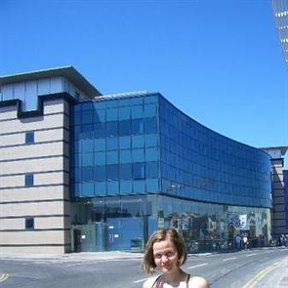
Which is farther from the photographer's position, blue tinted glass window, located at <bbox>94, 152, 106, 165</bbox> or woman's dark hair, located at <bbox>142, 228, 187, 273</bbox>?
blue tinted glass window, located at <bbox>94, 152, 106, 165</bbox>

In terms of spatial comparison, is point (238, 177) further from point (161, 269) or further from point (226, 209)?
point (161, 269)

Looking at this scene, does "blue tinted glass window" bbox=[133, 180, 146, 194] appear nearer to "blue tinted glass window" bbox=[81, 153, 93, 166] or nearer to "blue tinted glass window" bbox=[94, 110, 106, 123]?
"blue tinted glass window" bbox=[81, 153, 93, 166]

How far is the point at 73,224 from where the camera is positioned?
2285 inches

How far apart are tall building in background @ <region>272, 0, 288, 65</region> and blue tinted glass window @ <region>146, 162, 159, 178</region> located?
138 ft

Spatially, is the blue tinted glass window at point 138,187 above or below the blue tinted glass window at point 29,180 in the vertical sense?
below

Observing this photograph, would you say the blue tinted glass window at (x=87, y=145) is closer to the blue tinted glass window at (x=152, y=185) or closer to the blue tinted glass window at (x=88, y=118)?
the blue tinted glass window at (x=88, y=118)

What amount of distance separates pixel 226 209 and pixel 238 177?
7181 mm

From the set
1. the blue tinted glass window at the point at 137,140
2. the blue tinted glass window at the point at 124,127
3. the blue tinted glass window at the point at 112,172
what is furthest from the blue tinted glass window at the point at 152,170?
the blue tinted glass window at the point at 124,127

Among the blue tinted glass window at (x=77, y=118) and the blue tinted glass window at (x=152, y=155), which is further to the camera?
the blue tinted glass window at (x=77, y=118)

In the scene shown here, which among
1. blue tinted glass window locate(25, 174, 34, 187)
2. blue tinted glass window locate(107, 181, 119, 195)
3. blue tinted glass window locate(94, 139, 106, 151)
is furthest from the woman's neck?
blue tinted glass window locate(25, 174, 34, 187)

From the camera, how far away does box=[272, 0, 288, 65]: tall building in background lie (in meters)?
12.8

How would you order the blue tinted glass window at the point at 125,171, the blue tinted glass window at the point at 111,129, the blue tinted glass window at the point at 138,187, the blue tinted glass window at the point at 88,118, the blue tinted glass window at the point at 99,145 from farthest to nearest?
1. the blue tinted glass window at the point at 88,118
2. the blue tinted glass window at the point at 99,145
3. the blue tinted glass window at the point at 111,129
4. the blue tinted glass window at the point at 125,171
5. the blue tinted glass window at the point at 138,187

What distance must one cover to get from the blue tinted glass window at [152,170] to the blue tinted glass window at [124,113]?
5082 mm

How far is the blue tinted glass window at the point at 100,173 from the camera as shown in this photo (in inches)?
2271
